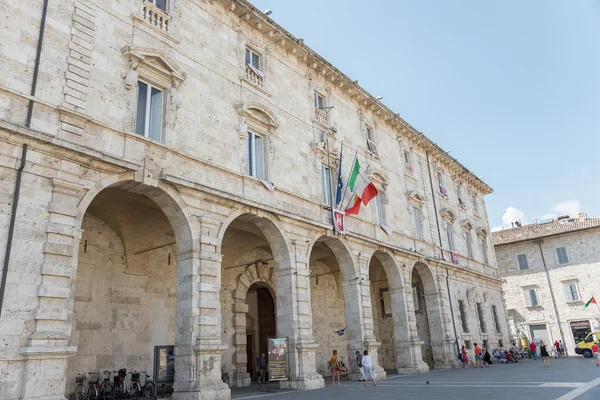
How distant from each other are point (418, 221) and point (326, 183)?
8.05 metres

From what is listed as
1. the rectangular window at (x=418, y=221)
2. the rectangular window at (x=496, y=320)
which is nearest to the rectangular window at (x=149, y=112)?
the rectangular window at (x=418, y=221)

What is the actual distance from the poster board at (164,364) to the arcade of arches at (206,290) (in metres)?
0.24

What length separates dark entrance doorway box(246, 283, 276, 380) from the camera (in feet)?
64.4

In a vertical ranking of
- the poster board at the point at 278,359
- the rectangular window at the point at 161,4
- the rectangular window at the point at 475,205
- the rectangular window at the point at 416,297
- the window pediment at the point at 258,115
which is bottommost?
the poster board at the point at 278,359

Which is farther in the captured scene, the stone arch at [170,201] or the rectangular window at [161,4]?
the rectangular window at [161,4]

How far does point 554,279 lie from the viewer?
124 ft

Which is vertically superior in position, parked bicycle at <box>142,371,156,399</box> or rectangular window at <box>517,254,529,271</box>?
rectangular window at <box>517,254,529,271</box>

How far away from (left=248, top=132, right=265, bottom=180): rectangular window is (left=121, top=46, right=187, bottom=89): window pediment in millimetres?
3128

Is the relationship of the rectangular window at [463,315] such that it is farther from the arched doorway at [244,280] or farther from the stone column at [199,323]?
the stone column at [199,323]

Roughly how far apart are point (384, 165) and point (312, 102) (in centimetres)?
573

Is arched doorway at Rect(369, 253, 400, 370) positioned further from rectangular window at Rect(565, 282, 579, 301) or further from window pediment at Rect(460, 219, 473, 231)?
rectangular window at Rect(565, 282, 579, 301)

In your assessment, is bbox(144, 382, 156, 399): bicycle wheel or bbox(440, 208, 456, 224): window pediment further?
bbox(440, 208, 456, 224): window pediment

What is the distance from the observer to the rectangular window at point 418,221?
23.5 metres

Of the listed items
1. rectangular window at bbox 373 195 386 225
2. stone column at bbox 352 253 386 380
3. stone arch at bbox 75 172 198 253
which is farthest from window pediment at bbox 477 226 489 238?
stone arch at bbox 75 172 198 253
